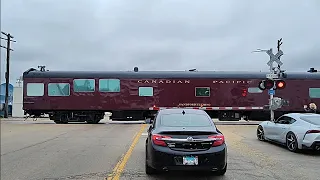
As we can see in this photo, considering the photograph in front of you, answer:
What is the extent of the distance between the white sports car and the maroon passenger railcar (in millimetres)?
12021

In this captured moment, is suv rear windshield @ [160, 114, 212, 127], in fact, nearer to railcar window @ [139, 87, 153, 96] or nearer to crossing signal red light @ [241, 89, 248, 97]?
railcar window @ [139, 87, 153, 96]

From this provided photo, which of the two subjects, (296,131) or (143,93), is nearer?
(296,131)

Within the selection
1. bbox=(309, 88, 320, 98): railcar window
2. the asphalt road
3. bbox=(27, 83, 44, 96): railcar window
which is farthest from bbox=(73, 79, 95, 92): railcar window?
bbox=(309, 88, 320, 98): railcar window

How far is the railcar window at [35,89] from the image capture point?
84.7 feet

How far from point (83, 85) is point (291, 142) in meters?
16.9

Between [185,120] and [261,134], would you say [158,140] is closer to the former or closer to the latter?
[185,120]

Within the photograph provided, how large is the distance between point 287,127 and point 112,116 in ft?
51.0

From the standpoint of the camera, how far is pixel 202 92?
2586cm

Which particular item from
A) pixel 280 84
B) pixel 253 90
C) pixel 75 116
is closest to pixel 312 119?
pixel 280 84

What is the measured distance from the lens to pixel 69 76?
25.9 metres

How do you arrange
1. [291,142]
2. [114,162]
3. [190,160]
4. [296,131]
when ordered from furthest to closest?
[291,142]
[296,131]
[114,162]
[190,160]

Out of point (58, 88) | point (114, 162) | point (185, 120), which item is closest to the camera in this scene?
point (185, 120)

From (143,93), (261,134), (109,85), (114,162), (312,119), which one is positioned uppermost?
(109,85)

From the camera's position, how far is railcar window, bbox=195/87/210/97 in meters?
25.8
